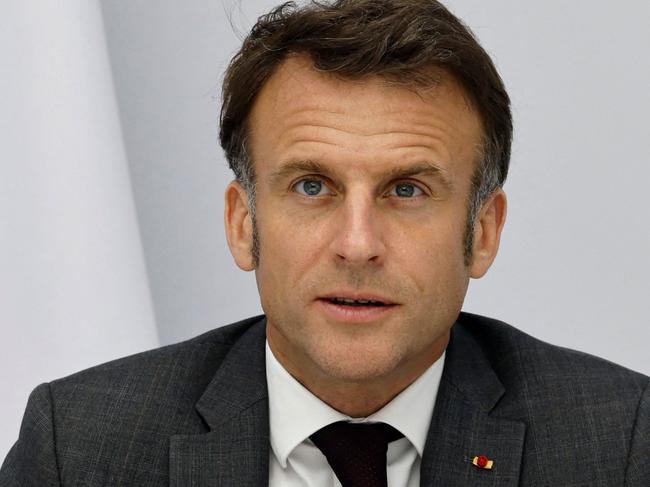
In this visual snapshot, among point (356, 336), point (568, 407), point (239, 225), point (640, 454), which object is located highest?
point (239, 225)

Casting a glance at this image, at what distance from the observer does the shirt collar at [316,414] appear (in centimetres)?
306

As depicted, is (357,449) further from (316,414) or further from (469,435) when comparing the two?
(469,435)

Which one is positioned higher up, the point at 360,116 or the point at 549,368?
the point at 360,116

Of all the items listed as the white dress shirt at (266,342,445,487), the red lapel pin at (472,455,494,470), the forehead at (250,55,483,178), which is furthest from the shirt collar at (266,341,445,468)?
the forehead at (250,55,483,178)

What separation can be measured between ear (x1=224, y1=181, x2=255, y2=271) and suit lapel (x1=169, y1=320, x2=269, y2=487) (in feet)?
0.85

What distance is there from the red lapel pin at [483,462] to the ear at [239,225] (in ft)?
2.21

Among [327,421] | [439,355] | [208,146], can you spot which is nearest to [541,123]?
[208,146]

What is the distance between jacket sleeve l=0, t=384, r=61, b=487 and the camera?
3.03 metres

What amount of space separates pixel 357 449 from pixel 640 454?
633 mm

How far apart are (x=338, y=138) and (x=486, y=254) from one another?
1.78ft

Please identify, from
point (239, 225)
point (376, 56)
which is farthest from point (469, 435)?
point (376, 56)

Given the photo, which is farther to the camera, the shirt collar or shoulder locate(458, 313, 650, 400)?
shoulder locate(458, 313, 650, 400)

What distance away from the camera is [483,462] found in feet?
9.87

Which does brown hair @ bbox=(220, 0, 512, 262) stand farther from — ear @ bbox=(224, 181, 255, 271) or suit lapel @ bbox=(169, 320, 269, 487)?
suit lapel @ bbox=(169, 320, 269, 487)
